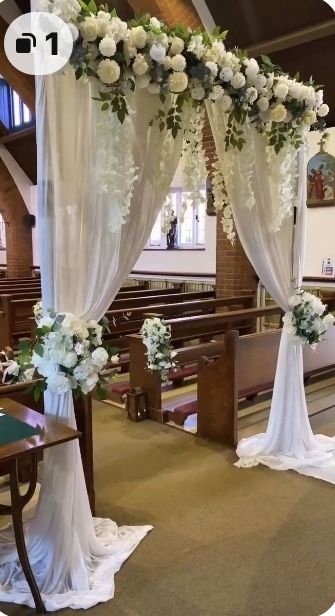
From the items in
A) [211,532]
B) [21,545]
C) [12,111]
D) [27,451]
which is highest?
[12,111]

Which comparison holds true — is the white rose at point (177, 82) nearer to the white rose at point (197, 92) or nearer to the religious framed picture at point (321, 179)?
the white rose at point (197, 92)

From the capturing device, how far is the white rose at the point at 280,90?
315cm

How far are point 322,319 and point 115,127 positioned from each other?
84.4 inches

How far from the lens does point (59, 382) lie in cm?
230

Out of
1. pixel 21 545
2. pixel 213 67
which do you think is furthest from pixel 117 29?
pixel 21 545

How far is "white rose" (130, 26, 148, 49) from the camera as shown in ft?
7.91

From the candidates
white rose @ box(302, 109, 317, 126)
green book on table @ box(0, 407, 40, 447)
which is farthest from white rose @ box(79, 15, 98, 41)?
green book on table @ box(0, 407, 40, 447)

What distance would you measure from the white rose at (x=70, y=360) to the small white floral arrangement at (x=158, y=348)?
6.30 feet

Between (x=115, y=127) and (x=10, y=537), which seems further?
(x=10, y=537)

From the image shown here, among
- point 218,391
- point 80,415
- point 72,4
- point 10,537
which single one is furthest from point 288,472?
point 72,4

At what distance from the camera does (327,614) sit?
7.09 ft

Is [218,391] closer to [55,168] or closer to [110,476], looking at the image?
[110,476]

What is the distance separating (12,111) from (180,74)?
10335mm

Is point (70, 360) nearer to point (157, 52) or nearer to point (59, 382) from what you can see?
point (59, 382)
